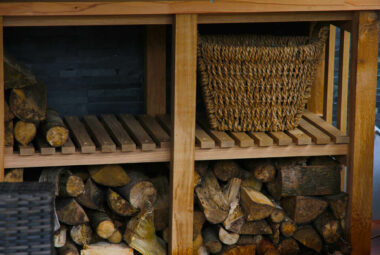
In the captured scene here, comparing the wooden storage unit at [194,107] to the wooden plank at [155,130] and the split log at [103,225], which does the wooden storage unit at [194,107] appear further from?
the split log at [103,225]

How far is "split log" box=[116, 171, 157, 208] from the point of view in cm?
318

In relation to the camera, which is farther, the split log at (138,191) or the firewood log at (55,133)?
the split log at (138,191)

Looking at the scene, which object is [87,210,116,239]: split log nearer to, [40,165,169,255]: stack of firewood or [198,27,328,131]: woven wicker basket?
[40,165,169,255]: stack of firewood

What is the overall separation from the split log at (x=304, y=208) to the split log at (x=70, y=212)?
932 mm

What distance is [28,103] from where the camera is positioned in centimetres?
303

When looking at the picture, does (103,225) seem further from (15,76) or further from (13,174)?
(15,76)

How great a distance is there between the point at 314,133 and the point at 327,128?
124 millimetres

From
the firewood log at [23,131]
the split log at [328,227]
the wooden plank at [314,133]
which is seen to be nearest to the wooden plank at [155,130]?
the firewood log at [23,131]

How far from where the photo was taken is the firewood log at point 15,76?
9.72 feet

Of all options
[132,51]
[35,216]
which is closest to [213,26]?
[132,51]

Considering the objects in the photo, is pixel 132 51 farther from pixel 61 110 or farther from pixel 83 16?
pixel 83 16

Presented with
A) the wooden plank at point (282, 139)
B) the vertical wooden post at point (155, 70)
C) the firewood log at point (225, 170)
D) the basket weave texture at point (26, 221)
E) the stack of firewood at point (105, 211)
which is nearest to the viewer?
the basket weave texture at point (26, 221)

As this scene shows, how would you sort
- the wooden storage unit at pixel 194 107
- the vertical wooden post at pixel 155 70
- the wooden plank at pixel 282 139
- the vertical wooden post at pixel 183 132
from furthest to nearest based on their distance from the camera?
the vertical wooden post at pixel 155 70 → the wooden plank at pixel 282 139 → the vertical wooden post at pixel 183 132 → the wooden storage unit at pixel 194 107

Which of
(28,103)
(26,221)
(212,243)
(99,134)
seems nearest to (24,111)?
(28,103)
